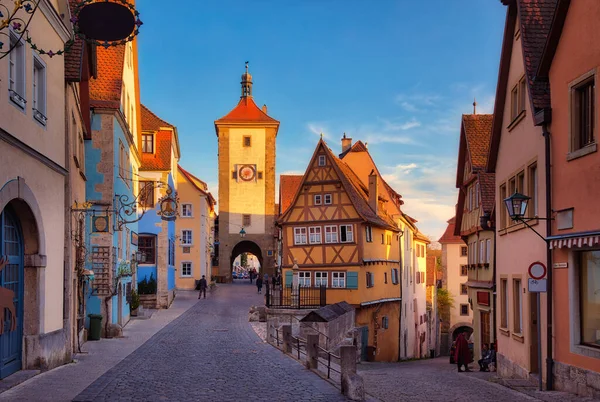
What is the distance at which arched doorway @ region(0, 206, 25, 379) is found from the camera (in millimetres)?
12820

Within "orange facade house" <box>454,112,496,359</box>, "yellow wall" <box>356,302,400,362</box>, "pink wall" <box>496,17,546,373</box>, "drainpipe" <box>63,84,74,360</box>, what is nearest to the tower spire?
"yellow wall" <box>356,302,400,362</box>

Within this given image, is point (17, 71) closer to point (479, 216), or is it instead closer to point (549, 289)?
point (549, 289)

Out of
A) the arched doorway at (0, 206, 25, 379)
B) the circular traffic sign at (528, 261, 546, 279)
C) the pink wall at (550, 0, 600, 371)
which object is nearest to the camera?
the arched doorway at (0, 206, 25, 379)

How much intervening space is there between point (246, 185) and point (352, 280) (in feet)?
119

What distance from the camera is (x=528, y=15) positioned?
17297 millimetres

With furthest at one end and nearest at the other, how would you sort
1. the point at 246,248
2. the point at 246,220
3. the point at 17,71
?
the point at 246,248 → the point at 246,220 → the point at 17,71

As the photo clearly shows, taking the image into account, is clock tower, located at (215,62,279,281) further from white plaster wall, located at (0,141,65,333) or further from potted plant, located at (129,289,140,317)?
white plaster wall, located at (0,141,65,333)

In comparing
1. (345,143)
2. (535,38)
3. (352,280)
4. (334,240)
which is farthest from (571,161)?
(345,143)

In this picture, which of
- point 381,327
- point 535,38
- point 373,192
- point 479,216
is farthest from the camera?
point 373,192

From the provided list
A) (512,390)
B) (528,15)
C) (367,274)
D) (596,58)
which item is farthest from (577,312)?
(367,274)

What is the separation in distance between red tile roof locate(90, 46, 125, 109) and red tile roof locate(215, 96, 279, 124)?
4629 cm

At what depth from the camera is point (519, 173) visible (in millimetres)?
18922

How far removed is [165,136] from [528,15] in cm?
2881

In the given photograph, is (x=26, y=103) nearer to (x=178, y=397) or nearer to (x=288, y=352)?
(x=178, y=397)
